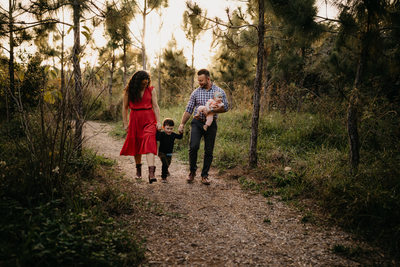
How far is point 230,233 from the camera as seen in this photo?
2.70 m

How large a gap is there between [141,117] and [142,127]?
17 cm

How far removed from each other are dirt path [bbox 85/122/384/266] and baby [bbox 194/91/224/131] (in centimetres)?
118

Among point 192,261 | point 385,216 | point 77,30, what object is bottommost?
point 192,261

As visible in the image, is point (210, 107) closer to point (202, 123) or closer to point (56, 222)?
point (202, 123)

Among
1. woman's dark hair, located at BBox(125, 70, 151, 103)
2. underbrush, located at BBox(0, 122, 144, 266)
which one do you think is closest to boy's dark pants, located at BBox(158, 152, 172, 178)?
woman's dark hair, located at BBox(125, 70, 151, 103)

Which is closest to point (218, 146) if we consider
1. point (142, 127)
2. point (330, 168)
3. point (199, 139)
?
point (199, 139)

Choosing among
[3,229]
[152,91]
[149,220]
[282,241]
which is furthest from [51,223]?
[152,91]

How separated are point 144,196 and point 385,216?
9.74 ft

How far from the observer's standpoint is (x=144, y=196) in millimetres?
3551

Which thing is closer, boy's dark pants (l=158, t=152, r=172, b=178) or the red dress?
the red dress

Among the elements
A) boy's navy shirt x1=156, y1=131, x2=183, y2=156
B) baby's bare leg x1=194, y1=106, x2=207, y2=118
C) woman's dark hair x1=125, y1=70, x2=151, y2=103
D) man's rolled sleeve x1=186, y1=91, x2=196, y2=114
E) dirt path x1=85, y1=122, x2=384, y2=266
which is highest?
woman's dark hair x1=125, y1=70, x2=151, y2=103

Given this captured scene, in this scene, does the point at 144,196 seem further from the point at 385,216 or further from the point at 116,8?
the point at 116,8

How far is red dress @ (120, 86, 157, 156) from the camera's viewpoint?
3924mm

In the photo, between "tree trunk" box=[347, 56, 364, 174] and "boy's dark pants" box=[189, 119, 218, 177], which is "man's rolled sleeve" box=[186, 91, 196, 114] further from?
"tree trunk" box=[347, 56, 364, 174]
